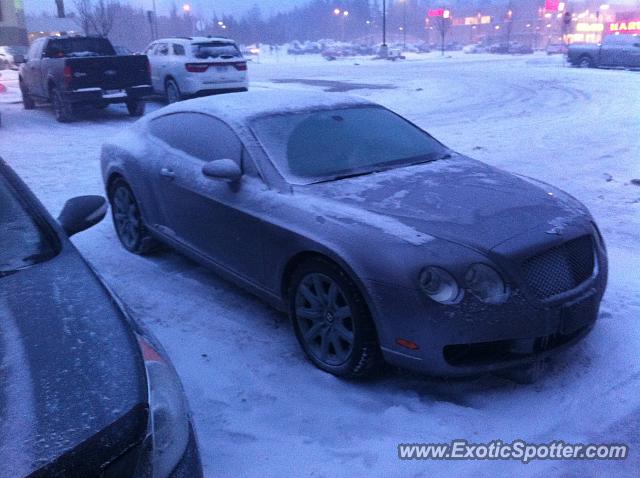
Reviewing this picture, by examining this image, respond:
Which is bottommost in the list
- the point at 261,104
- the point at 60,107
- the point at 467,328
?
the point at 467,328

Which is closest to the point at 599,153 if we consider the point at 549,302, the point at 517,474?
the point at 549,302

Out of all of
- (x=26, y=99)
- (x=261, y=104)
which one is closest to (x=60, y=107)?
(x=26, y=99)

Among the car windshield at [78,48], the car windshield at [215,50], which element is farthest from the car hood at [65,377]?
the car windshield at [215,50]

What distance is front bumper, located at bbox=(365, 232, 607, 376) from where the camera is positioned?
3.08m

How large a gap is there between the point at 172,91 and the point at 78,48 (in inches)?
98.4

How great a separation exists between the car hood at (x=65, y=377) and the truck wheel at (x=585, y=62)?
30033 mm

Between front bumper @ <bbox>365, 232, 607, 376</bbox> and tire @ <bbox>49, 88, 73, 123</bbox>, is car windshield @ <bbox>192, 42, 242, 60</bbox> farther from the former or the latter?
front bumper @ <bbox>365, 232, 607, 376</bbox>

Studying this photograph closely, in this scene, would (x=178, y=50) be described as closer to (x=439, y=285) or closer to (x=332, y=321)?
(x=332, y=321)

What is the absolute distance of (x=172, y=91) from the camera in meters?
16.2

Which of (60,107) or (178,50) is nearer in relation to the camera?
(60,107)

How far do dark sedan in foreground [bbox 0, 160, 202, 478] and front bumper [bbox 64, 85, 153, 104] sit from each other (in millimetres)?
11743

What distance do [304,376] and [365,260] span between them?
88cm

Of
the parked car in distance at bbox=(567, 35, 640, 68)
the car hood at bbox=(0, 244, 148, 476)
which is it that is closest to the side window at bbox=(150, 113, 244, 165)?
the car hood at bbox=(0, 244, 148, 476)
